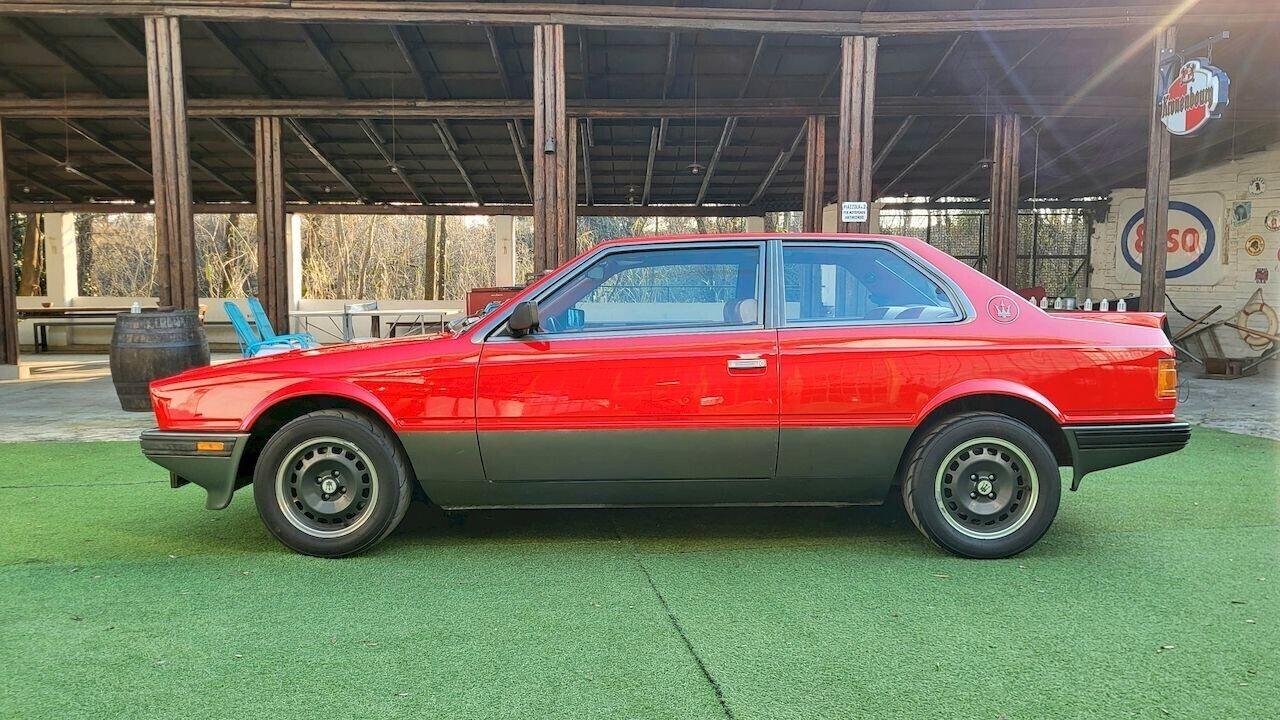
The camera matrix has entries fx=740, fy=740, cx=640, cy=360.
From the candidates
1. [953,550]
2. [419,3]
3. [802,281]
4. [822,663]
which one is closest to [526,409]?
[802,281]

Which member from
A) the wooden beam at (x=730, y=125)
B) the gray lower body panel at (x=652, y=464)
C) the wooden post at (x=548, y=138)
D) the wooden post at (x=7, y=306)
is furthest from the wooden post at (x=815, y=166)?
the wooden post at (x=7, y=306)

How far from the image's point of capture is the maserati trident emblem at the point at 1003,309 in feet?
10.7

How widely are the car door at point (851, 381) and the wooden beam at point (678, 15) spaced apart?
19.4 ft

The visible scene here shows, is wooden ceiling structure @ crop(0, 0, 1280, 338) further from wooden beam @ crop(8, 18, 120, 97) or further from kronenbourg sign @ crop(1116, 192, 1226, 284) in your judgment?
kronenbourg sign @ crop(1116, 192, 1226, 284)

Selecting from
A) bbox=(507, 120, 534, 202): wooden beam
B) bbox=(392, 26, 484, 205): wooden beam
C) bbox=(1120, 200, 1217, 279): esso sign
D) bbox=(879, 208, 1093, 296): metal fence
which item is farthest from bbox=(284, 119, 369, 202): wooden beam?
bbox=(1120, 200, 1217, 279): esso sign

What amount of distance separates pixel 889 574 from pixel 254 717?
232 cm

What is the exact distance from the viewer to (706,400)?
320 cm

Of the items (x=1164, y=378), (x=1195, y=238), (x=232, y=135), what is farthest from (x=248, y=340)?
(x=1195, y=238)

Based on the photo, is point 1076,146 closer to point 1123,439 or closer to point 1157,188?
point 1157,188

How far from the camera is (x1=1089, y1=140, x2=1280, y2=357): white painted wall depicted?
12.0 metres

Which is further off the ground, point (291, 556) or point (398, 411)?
point (398, 411)

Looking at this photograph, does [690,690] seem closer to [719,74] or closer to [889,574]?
[889,574]

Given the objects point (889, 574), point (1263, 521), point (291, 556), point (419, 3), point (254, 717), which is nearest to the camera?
point (254, 717)

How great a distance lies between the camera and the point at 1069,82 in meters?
10.6
